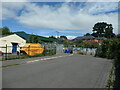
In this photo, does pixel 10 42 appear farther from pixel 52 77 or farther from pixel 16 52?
pixel 52 77

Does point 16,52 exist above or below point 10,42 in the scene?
below

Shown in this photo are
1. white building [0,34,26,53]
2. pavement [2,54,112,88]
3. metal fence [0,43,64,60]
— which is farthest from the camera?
white building [0,34,26,53]

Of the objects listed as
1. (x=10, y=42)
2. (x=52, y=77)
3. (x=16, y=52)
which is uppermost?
(x=10, y=42)

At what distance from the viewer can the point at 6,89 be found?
4160 mm

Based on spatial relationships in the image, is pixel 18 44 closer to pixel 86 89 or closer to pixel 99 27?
pixel 86 89

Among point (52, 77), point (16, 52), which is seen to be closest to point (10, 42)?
point (16, 52)

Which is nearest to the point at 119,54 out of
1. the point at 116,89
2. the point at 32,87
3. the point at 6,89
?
the point at 116,89

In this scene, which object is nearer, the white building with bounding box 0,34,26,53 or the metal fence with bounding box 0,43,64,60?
the metal fence with bounding box 0,43,64,60

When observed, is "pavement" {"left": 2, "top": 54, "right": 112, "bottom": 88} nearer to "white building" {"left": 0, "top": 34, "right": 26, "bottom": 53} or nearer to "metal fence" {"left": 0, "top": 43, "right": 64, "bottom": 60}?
"metal fence" {"left": 0, "top": 43, "right": 64, "bottom": 60}

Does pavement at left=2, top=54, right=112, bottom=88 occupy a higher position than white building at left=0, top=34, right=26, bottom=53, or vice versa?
white building at left=0, top=34, right=26, bottom=53

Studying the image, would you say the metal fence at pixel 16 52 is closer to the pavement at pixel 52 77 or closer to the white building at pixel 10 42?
the white building at pixel 10 42

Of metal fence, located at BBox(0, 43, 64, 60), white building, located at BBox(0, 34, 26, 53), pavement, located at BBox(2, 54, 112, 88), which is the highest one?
white building, located at BBox(0, 34, 26, 53)

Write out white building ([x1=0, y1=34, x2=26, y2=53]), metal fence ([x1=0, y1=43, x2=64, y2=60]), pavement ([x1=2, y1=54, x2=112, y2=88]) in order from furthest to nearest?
white building ([x1=0, y1=34, x2=26, y2=53]) < metal fence ([x1=0, y1=43, x2=64, y2=60]) < pavement ([x1=2, y1=54, x2=112, y2=88])

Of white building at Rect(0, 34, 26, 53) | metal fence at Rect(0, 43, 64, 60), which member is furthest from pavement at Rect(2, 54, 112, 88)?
white building at Rect(0, 34, 26, 53)
